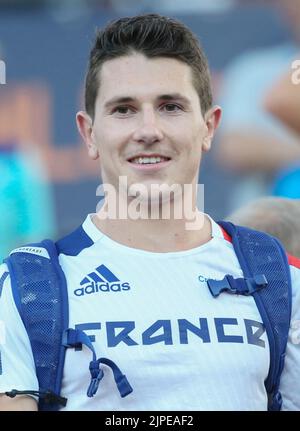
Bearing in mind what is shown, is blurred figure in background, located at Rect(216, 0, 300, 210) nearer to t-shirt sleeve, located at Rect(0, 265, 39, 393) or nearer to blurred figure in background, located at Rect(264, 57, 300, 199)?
blurred figure in background, located at Rect(264, 57, 300, 199)

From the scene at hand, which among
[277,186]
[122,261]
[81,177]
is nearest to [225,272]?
[122,261]

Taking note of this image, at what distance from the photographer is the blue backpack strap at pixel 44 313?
2.97m

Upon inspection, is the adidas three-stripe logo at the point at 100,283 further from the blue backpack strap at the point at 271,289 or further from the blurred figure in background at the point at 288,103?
the blurred figure in background at the point at 288,103

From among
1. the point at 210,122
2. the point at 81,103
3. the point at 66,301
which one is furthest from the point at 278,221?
the point at 81,103

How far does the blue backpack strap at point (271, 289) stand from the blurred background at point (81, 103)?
12.9 feet

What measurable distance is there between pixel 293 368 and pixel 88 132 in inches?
36.8

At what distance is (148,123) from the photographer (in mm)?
3131

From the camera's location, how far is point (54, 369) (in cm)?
298

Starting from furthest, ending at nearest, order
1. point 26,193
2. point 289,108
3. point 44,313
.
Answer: point 26,193, point 289,108, point 44,313

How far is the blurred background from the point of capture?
23.9 ft

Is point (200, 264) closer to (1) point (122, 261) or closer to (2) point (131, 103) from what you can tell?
(1) point (122, 261)

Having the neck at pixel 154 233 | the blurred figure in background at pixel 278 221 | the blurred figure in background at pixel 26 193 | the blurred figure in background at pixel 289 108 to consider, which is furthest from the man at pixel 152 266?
the blurred figure in background at pixel 26 193

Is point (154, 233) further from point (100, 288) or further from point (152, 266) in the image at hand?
point (100, 288)

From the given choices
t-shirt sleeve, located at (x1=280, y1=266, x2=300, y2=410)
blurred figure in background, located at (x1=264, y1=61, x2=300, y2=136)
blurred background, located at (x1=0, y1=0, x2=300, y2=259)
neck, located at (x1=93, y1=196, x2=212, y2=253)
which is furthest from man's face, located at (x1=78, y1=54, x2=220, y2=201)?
blurred background, located at (x1=0, y1=0, x2=300, y2=259)
